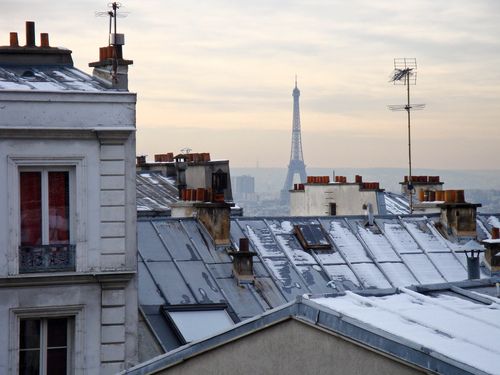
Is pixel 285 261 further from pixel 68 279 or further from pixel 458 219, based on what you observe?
pixel 68 279

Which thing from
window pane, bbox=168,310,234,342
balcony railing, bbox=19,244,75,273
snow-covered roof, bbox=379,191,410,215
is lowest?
window pane, bbox=168,310,234,342

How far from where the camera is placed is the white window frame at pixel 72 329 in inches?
1134

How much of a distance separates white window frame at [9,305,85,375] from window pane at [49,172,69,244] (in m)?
1.34

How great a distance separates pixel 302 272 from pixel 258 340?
59.2 feet

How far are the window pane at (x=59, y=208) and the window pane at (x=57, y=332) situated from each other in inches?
61.4

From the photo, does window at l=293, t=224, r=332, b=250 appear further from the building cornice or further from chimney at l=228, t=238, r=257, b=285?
the building cornice

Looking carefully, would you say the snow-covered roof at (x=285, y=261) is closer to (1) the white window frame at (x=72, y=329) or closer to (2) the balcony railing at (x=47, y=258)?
(1) the white window frame at (x=72, y=329)

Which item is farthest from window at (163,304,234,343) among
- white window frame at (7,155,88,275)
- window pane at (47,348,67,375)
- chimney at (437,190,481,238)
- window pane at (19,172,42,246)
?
chimney at (437,190,481,238)

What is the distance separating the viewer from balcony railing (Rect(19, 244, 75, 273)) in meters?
29.0

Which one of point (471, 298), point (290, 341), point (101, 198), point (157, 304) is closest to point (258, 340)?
point (290, 341)

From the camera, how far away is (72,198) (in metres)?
29.2

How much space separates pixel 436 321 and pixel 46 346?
11.5 metres

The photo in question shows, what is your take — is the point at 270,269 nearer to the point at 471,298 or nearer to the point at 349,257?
the point at 349,257

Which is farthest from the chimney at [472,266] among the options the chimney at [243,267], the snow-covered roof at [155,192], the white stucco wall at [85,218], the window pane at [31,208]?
the snow-covered roof at [155,192]
